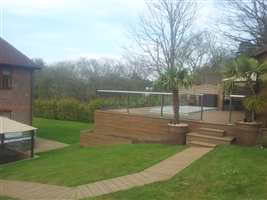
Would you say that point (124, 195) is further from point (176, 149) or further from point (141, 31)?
point (141, 31)

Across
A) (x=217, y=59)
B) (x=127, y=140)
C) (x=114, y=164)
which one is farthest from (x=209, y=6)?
(x=114, y=164)

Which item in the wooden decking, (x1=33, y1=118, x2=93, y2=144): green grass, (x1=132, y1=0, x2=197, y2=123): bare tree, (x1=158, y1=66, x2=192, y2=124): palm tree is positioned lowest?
(x1=33, y1=118, x2=93, y2=144): green grass

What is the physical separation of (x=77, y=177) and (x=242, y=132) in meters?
5.25

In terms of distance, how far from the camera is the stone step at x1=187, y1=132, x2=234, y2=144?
28.5 feet

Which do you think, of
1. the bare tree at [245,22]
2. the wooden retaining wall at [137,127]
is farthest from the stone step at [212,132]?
the bare tree at [245,22]

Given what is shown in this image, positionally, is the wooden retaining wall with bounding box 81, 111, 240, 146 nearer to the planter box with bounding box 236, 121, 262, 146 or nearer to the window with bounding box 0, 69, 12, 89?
the planter box with bounding box 236, 121, 262, 146

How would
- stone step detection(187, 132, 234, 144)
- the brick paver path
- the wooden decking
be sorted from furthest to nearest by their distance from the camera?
the wooden decking → stone step detection(187, 132, 234, 144) → the brick paver path

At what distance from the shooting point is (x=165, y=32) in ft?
77.3

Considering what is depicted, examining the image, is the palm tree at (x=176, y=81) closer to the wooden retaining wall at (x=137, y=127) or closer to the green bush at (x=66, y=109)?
the wooden retaining wall at (x=137, y=127)

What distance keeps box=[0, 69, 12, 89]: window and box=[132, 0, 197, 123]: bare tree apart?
36.7 feet

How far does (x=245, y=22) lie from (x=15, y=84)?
18042 mm

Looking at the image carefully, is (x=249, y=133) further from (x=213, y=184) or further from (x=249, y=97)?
(x=213, y=184)

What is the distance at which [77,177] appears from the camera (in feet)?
19.9

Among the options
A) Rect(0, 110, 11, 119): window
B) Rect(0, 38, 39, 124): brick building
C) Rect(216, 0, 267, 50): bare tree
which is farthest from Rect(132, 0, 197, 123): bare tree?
Rect(0, 110, 11, 119): window
